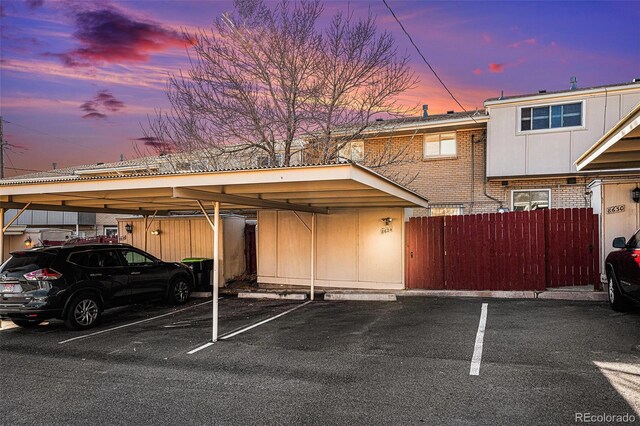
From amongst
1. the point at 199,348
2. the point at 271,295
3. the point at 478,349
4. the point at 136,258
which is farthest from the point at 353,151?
the point at 478,349

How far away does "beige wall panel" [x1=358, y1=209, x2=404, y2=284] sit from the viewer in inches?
484

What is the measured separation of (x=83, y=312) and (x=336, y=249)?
6.71 metres

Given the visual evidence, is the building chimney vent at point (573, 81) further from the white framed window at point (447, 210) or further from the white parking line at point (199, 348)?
the white parking line at point (199, 348)

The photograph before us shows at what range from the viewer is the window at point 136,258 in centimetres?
1023

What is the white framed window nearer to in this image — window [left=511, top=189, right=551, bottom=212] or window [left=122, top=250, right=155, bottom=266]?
window [left=511, top=189, right=551, bottom=212]

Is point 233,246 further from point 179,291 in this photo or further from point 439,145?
point 439,145

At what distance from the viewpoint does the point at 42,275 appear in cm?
825

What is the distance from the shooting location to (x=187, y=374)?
19.0ft

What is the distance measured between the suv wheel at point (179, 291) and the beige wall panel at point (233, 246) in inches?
95.2

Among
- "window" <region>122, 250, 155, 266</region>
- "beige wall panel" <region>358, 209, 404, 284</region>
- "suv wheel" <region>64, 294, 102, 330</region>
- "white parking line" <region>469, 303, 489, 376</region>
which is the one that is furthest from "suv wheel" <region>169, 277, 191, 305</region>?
"white parking line" <region>469, 303, 489, 376</region>

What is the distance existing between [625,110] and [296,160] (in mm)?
11750

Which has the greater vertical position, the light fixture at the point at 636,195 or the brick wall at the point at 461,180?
the brick wall at the point at 461,180

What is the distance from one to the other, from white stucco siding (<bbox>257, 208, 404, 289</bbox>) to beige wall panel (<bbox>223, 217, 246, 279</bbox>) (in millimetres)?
950

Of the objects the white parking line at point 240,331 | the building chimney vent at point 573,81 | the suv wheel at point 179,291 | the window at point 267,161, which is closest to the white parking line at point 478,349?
the white parking line at point 240,331
